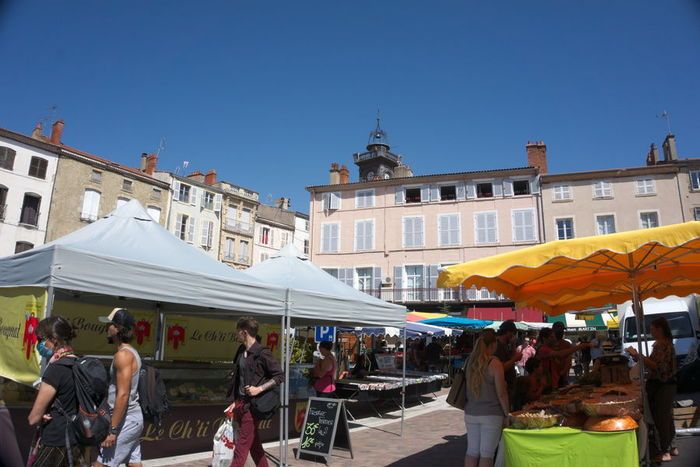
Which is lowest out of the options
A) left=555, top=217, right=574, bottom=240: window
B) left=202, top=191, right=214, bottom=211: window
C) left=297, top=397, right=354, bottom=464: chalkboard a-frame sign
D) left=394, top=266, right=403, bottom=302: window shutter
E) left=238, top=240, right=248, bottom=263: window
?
left=297, top=397, right=354, bottom=464: chalkboard a-frame sign

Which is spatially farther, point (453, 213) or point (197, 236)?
point (197, 236)

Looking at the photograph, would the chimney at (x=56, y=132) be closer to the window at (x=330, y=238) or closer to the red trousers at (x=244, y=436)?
the window at (x=330, y=238)

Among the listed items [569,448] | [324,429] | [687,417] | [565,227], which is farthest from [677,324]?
[565,227]

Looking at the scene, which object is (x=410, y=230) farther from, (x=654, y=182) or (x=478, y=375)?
(x=478, y=375)

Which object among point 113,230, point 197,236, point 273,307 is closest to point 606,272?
point 273,307

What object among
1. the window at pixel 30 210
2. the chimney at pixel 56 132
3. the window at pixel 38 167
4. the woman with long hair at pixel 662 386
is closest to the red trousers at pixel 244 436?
the woman with long hair at pixel 662 386

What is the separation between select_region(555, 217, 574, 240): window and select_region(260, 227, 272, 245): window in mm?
26610

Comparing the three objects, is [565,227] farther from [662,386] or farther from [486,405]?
[486,405]

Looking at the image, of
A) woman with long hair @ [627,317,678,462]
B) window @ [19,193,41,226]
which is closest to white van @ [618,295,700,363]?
woman with long hair @ [627,317,678,462]

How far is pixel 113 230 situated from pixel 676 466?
22.5ft

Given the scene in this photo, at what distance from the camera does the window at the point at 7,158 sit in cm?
2728

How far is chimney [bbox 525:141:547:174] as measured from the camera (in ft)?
96.9

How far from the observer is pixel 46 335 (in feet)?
11.2

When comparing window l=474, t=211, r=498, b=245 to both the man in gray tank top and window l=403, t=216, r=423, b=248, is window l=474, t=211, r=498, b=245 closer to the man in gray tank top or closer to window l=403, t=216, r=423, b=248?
window l=403, t=216, r=423, b=248
